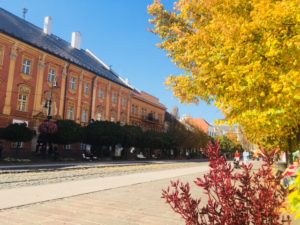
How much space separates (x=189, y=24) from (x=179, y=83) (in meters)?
2.21

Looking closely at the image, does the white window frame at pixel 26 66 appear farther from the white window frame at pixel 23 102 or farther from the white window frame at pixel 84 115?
the white window frame at pixel 84 115

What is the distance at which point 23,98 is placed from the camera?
3775cm

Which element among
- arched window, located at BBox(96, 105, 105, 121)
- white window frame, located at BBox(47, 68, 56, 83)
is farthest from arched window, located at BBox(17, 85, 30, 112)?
arched window, located at BBox(96, 105, 105, 121)

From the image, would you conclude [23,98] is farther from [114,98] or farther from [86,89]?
[114,98]

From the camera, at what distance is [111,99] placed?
180 ft

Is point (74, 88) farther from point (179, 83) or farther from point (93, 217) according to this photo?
point (93, 217)

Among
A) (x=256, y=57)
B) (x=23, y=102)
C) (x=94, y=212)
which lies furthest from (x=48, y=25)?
(x=256, y=57)

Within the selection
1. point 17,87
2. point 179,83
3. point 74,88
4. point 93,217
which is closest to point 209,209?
point 93,217

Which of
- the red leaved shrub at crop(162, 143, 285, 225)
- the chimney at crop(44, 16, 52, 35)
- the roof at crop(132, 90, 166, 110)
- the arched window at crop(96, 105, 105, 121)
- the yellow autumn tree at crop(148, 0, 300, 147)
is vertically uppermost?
the chimney at crop(44, 16, 52, 35)

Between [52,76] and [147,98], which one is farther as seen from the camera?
[147,98]

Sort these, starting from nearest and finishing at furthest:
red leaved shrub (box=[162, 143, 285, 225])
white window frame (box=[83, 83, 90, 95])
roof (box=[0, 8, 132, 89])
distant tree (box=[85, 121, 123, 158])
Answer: red leaved shrub (box=[162, 143, 285, 225]) < roof (box=[0, 8, 132, 89]) < distant tree (box=[85, 121, 123, 158]) < white window frame (box=[83, 83, 90, 95])

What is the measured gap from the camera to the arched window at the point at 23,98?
3712 centimetres

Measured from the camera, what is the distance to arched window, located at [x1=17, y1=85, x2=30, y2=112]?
3712 centimetres

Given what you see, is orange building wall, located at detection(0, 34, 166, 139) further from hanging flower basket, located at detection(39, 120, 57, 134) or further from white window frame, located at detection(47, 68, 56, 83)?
hanging flower basket, located at detection(39, 120, 57, 134)
